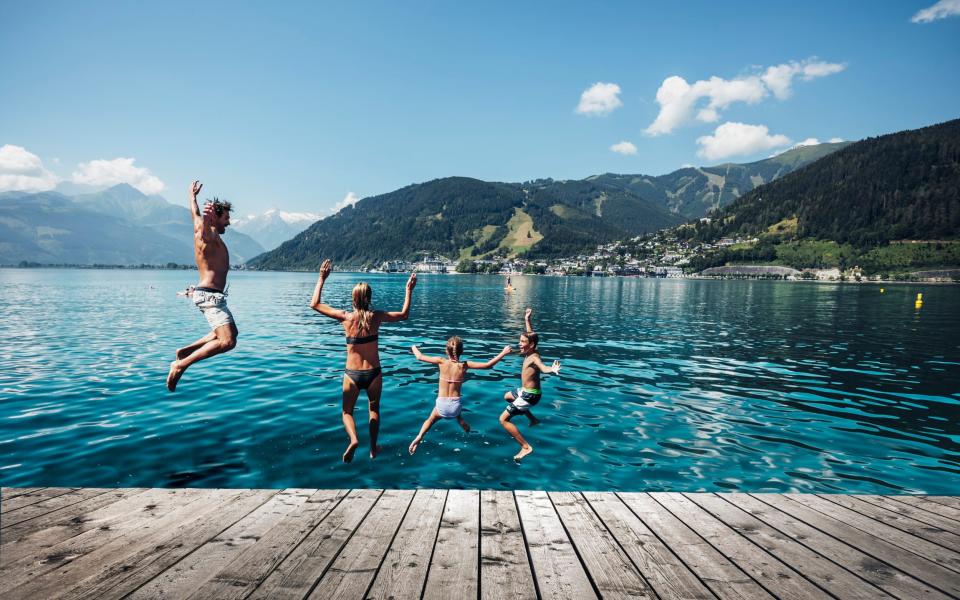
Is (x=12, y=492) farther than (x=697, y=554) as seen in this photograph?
Yes

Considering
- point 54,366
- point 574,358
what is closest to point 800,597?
point 574,358

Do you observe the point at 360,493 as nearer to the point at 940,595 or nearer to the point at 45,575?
the point at 45,575

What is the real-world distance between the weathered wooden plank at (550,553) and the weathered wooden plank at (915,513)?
4.78 metres

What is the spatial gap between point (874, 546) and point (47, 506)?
1022cm

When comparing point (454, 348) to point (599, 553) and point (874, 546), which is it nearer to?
point (599, 553)

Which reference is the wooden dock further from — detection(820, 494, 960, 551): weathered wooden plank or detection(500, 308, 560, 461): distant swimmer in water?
detection(500, 308, 560, 461): distant swimmer in water

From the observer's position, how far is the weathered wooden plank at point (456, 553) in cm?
404

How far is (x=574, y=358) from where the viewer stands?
23609mm

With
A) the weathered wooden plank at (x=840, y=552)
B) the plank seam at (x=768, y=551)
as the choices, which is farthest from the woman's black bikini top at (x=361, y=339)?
the weathered wooden plank at (x=840, y=552)

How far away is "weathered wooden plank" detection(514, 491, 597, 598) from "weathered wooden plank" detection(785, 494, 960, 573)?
3763mm

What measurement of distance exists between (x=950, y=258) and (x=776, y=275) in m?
57.3

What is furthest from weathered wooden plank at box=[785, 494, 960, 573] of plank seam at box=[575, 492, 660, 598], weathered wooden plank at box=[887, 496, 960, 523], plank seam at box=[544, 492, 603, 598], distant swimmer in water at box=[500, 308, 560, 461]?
distant swimmer in water at box=[500, 308, 560, 461]

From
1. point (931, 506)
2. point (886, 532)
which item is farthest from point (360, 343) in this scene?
point (931, 506)

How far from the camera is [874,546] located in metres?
5.12
